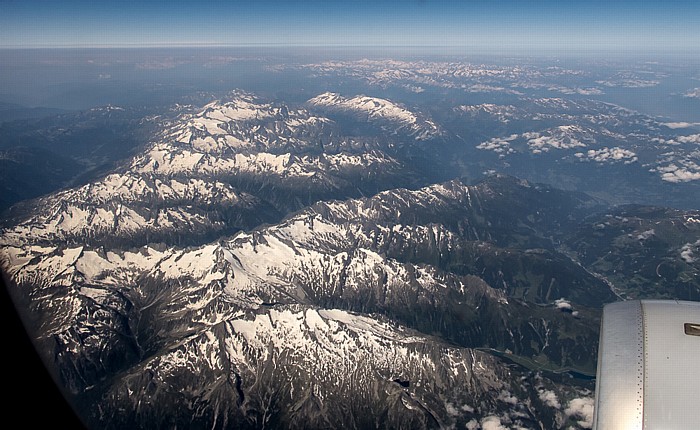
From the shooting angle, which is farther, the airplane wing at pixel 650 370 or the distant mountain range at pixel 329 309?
the distant mountain range at pixel 329 309

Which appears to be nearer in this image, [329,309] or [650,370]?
[650,370]

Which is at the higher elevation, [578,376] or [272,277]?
[272,277]

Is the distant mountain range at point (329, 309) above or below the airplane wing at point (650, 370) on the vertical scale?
below

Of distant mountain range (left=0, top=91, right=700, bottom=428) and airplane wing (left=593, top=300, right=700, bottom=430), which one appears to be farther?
distant mountain range (left=0, top=91, right=700, bottom=428)

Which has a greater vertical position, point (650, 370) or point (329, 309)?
point (650, 370)

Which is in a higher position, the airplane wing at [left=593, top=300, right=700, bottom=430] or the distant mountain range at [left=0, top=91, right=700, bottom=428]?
the airplane wing at [left=593, top=300, right=700, bottom=430]

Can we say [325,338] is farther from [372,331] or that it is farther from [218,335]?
[218,335]

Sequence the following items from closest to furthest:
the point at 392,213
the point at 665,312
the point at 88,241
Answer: the point at 665,312 → the point at 88,241 → the point at 392,213

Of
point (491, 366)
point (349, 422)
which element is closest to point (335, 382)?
point (349, 422)
